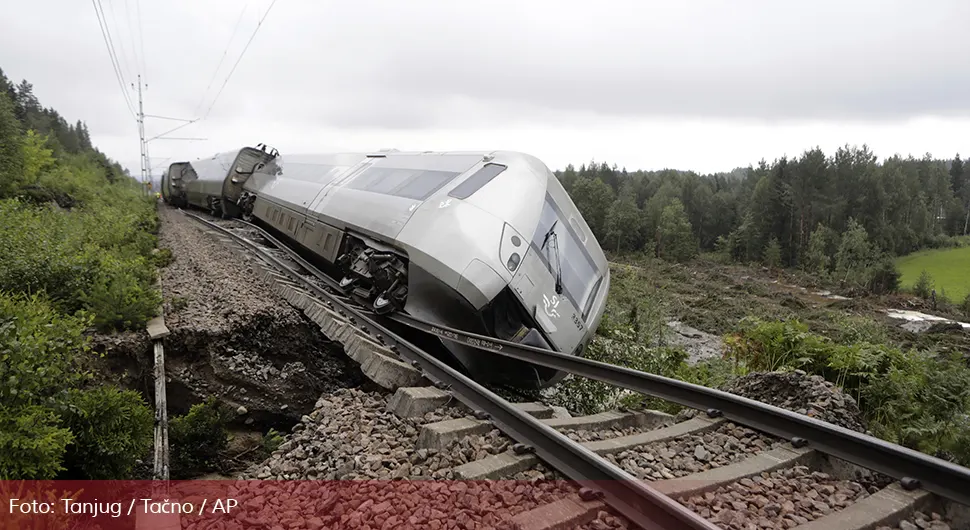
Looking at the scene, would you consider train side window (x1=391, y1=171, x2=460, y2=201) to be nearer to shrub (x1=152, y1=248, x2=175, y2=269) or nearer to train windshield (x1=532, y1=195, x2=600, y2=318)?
train windshield (x1=532, y1=195, x2=600, y2=318)

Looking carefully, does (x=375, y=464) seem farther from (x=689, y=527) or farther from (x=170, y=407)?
(x=170, y=407)

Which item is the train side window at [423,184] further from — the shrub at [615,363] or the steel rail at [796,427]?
the shrub at [615,363]

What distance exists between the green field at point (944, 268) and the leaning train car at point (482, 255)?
51.3 m

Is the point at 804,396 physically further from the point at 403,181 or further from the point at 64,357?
the point at 64,357

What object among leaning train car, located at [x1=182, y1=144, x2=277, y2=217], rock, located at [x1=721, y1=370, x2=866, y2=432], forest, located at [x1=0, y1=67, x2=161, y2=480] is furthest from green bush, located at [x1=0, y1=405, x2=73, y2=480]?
leaning train car, located at [x1=182, y1=144, x2=277, y2=217]

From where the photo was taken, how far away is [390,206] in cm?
747

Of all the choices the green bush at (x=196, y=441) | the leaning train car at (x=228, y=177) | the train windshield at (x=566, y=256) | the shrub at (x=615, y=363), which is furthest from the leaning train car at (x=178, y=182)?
the train windshield at (x=566, y=256)

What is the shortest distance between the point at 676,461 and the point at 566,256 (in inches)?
152

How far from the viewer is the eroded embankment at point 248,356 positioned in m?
6.33

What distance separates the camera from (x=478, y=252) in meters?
5.86

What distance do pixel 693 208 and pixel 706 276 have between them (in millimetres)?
33748

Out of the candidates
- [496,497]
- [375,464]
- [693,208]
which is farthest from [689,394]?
[693,208]

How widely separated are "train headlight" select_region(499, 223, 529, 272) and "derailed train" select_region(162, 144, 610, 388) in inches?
0.5

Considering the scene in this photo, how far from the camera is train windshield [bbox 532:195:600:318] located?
6559mm
